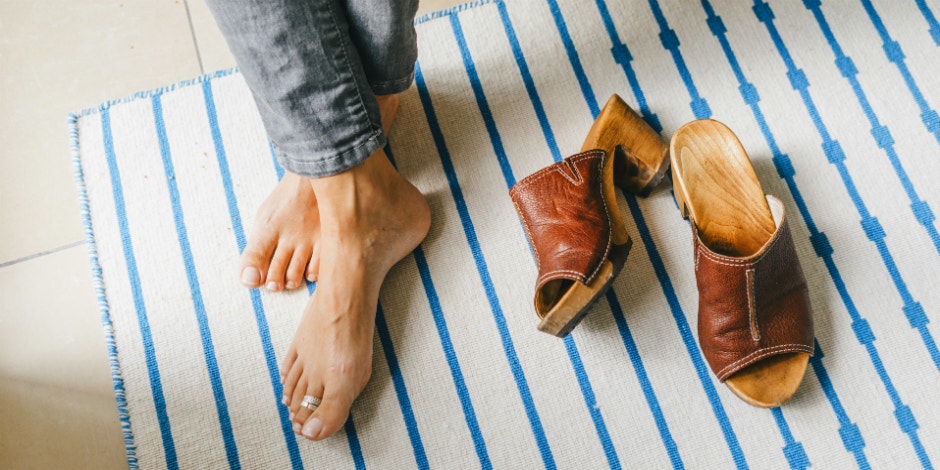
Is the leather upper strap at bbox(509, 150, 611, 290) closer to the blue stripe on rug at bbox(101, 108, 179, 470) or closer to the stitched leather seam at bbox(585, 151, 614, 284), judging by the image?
the stitched leather seam at bbox(585, 151, 614, 284)

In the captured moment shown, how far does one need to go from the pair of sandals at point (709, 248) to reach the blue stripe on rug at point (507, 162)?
7cm

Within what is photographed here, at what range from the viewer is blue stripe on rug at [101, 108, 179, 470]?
774 millimetres

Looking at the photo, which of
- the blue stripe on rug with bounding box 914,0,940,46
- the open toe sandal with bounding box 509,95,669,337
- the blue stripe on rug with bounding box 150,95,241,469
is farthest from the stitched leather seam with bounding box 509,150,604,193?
the blue stripe on rug with bounding box 914,0,940,46

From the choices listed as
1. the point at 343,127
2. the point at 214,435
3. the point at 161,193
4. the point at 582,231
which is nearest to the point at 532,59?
the point at 582,231

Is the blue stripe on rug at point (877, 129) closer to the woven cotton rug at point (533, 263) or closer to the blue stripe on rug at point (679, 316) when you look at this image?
the woven cotton rug at point (533, 263)

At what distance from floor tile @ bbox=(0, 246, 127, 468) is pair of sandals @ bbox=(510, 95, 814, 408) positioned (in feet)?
1.88

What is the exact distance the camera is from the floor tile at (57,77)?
2.83 ft

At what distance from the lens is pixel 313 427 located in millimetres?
742

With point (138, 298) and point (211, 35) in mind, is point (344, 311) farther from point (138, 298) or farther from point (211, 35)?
point (211, 35)

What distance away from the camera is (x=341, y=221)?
702 mm

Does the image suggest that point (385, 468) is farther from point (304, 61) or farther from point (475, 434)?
point (304, 61)

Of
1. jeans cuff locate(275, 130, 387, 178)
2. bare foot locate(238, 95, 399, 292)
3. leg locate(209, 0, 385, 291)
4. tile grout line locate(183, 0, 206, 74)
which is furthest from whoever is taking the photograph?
tile grout line locate(183, 0, 206, 74)

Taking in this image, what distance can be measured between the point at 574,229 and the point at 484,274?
0.15 meters

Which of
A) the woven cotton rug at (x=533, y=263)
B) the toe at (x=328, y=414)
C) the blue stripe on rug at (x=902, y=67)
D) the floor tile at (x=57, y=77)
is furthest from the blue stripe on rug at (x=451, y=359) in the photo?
the blue stripe on rug at (x=902, y=67)
